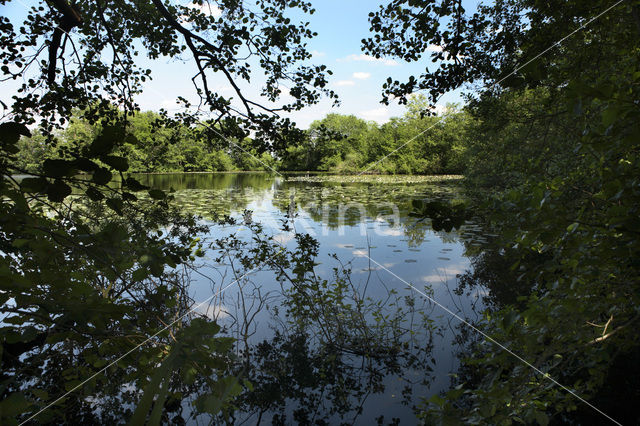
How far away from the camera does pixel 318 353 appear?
4219mm

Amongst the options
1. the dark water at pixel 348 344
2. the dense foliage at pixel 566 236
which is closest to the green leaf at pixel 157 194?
the dense foliage at pixel 566 236

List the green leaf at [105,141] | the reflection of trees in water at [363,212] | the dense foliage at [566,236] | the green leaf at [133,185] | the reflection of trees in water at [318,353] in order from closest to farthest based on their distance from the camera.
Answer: the green leaf at [105,141], the green leaf at [133,185], the dense foliage at [566,236], the reflection of trees in water at [318,353], the reflection of trees in water at [363,212]

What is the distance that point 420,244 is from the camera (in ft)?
29.5

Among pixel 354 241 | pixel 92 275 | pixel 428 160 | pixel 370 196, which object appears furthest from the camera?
pixel 428 160

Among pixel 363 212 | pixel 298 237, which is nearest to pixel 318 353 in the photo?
pixel 298 237

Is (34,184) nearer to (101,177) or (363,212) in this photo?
(101,177)

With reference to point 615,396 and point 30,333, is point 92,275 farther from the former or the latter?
point 615,396

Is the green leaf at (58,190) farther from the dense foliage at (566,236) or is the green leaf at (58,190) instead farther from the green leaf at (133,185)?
the dense foliage at (566,236)

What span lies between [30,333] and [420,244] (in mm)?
8695

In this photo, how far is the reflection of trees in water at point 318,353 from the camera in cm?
343

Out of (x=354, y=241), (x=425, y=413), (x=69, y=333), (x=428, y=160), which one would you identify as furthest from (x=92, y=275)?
(x=428, y=160)

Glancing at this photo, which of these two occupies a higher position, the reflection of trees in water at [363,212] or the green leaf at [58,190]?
the green leaf at [58,190]

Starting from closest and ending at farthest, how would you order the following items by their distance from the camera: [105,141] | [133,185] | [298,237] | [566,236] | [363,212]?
[105,141] < [133,185] < [566,236] < [298,237] < [363,212]

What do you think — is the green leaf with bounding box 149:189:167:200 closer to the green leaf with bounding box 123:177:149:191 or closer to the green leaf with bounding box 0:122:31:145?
the green leaf with bounding box 123:177:149:191
